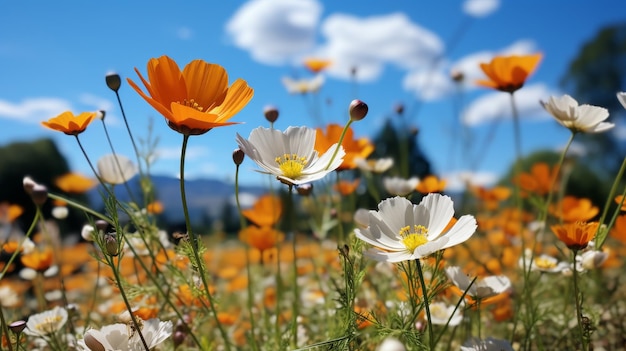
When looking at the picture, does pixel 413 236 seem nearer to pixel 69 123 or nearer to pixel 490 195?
pixel 69 123

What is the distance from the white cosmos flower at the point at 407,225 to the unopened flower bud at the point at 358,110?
0.11 m

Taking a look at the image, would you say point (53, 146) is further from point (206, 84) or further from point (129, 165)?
point (206, 84)

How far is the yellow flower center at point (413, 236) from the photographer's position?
0.64m

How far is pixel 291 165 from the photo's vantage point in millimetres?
697

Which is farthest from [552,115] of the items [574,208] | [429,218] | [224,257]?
[224,257]

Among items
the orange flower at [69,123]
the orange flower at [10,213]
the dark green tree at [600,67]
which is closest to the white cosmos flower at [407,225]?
the orange flower at [69,123]

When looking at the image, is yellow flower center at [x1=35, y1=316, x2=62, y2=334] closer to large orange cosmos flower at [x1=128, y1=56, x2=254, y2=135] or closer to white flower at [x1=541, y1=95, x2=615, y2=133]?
large orange cosmos flower at [x1=128, y1=56, x2=254, y2=135]

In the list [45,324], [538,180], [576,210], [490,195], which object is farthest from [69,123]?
[490,195]

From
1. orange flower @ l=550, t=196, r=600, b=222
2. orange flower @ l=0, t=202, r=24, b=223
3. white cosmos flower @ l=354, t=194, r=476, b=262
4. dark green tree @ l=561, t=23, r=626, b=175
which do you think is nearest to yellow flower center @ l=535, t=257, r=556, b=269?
orange flower @ l=550, t=196, r=600, b=222

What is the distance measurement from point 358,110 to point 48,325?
29.1 inches

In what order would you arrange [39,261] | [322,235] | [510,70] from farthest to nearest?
[322,235], [39,261], [510,70]

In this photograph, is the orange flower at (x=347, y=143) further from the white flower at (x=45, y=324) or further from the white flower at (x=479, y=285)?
the white flower at (x=45, y=324)

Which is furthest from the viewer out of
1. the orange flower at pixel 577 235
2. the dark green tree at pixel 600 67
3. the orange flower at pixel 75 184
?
the dark green tree at pixel 600 67

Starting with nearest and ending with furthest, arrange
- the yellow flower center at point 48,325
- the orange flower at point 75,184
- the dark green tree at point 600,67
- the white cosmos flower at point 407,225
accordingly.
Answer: the white cosmos flower at point 407,225, the yellow flower center at point 48,325, the orange flower at point 75,184, the dark green tree at point 600,67
